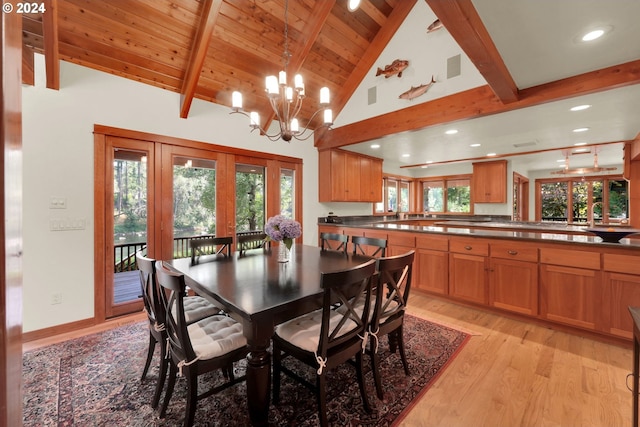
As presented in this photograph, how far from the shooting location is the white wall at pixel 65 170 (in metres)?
2.56

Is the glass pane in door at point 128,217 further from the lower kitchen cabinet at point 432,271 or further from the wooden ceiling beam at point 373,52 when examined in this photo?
the lower kitchen cabinet at point 432,271

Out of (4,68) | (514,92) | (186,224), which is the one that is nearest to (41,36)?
(186,224)

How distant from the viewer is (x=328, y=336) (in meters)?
1.53

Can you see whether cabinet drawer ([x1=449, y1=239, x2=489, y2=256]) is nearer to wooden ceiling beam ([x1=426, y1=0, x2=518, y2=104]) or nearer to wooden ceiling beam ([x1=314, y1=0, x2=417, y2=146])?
wooden ceiling beam ([x1=426, y1=0, x2=518, y2=104])

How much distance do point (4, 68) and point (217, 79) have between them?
3686mm

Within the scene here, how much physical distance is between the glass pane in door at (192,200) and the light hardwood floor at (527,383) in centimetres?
131

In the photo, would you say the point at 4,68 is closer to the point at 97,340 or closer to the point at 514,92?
the point at 97,340

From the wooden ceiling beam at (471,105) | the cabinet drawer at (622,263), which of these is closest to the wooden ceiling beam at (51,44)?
the wooden ceiling beam at (471,105)

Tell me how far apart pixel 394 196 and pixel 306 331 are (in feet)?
19.7

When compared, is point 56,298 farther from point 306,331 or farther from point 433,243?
point 433,243

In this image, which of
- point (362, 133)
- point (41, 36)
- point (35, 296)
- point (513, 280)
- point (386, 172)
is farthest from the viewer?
point (386, 172)

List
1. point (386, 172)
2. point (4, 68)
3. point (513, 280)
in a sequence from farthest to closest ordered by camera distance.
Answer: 1. point (386, 172)
2. point (513, 280)
3. point (4, 68)

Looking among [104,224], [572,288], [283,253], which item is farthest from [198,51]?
[572,288]

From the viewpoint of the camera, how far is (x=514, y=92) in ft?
8.64
